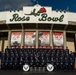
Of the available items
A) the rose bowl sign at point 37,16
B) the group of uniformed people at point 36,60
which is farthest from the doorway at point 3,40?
the group of uniformed people at point 36,60

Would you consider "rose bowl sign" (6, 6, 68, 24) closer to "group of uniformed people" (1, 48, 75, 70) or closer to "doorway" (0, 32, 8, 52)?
"doorway" (0, 32, 8, 52)

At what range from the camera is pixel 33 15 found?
36.9 m

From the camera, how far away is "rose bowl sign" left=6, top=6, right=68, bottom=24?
120ft

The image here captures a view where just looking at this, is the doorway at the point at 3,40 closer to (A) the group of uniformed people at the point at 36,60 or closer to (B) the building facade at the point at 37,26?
(B) the building facade at the point at 37,26

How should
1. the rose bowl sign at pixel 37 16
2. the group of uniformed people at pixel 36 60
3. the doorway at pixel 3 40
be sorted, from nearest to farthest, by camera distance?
the group of uniformed people at pixel 36 60, the rose bowl sign at pixel 37 16, the doorway at pixel 3 40

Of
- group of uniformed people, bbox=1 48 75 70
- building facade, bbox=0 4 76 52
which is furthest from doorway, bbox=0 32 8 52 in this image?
group of uniformed people, bbox=1 48 75 70

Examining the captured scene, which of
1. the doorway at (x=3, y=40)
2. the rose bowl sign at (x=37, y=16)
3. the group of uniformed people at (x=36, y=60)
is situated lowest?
the group of uniformed people at (x=36, y=60)

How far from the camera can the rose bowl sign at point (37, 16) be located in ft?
120

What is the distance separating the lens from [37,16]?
36.9m

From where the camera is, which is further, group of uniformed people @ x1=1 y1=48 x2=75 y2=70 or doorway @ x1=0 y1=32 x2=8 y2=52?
doorway @ x1=0 y1=32 x2=8 y2=52

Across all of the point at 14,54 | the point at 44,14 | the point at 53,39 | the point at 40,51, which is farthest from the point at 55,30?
the point at 14,54

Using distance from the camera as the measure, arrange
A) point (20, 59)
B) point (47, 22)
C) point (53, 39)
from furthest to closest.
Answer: point (53, 39)
point (47, 22)
point (20, 59)

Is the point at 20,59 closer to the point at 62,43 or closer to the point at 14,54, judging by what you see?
the point at 14,54

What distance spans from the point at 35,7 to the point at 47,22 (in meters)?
3.39
